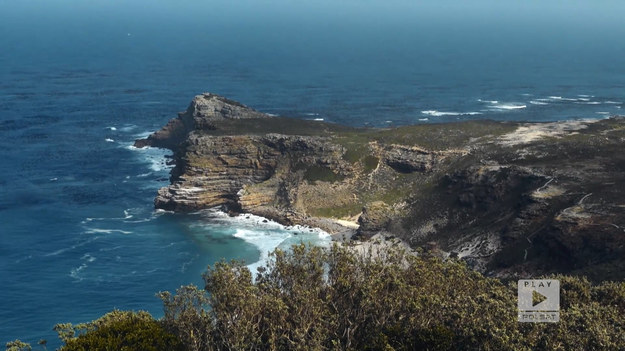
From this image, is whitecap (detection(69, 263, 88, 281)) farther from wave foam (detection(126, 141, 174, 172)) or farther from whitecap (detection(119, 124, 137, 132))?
whitecap (detection(119, 124, 137, 132))

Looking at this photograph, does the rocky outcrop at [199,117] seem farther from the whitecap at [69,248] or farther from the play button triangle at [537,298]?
the play button triangle at [537,298]

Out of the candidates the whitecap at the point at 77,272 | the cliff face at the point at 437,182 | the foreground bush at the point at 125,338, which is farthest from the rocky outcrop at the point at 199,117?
the foreground bush at the point at 125,338

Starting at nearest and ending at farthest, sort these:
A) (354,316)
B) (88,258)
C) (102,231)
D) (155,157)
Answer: (354,316) → (88,258) → (102,231) → (155,157)

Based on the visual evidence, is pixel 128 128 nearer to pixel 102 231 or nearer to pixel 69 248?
pixel 102 231

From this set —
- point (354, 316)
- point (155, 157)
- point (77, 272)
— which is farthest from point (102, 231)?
point (354, 316)

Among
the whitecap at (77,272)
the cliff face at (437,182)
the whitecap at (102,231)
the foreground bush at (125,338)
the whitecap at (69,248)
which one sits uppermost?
the foreground bush at (125,338)

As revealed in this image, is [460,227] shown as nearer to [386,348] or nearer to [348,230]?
[348,230]

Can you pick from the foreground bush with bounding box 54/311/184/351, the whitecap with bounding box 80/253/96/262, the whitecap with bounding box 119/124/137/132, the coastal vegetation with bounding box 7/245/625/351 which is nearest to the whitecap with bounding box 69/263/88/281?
the whitecap with bounding box 80/253/96/262
